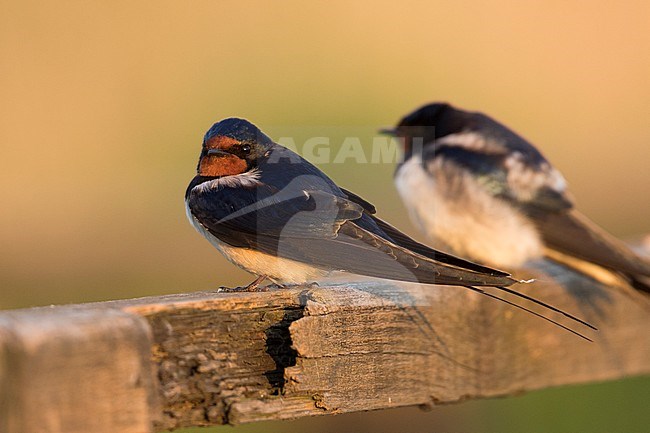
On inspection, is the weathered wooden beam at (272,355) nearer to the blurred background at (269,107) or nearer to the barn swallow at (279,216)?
the barn swallow at (279,216)

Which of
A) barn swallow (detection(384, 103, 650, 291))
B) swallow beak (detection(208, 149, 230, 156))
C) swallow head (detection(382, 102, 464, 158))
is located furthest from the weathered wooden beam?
swallow head (detection(382, 102, 464, 158))

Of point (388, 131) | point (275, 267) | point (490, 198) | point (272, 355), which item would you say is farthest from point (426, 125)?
point (272, 355)

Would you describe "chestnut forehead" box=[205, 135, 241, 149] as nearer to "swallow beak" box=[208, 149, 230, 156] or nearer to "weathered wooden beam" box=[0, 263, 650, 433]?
"swallow beak" box=[208, 149, 230, 156]

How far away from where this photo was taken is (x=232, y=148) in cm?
261

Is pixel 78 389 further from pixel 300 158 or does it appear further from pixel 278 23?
pixel 278 23

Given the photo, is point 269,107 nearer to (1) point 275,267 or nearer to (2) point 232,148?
(2) point 232,148

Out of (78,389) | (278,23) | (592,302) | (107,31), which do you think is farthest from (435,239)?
(278,23)

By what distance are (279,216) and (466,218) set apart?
186 centimetres

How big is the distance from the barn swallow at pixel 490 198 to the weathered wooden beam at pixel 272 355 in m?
1.27

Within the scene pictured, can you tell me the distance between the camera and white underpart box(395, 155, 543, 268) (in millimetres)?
4148

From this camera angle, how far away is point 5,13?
7.01 meters

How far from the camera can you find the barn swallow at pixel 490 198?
4098 millimetres

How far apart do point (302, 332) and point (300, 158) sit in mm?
837

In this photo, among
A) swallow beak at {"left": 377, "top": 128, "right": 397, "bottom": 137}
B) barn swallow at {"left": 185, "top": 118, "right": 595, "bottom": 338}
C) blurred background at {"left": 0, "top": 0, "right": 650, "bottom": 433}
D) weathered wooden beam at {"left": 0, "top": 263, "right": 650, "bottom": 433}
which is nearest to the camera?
→ weathered wooden beam at {"left": 0, "top": 263, "right": 650, "bottom": 433}
